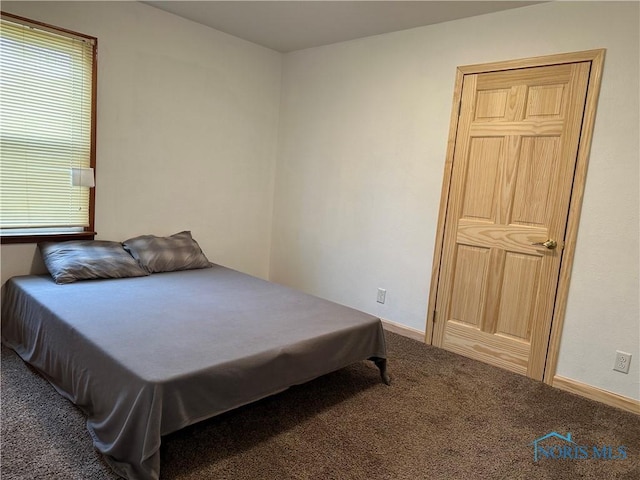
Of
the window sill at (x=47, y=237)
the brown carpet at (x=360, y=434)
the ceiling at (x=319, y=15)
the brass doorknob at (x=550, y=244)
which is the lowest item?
the brown carpet at (x=360, y=434)

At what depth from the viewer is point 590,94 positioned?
8.61ft

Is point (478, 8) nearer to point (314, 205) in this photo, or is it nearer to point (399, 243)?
point (399, 243)

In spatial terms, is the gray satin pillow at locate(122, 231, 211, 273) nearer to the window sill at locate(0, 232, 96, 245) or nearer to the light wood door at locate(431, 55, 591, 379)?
the window sill at locate(0, 232, 96, 245)

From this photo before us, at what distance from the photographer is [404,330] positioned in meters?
3.58

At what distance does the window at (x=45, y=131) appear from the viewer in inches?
112

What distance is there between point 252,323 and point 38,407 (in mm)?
1117

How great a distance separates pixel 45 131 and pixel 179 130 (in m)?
1.01

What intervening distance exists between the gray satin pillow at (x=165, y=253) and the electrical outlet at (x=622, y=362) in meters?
2.93

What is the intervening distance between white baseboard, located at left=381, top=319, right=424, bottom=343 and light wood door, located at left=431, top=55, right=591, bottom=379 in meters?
0.20

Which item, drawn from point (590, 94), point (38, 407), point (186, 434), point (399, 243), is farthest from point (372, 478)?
point (590, 94)

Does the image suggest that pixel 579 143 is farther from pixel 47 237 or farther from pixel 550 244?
pixel 47 237

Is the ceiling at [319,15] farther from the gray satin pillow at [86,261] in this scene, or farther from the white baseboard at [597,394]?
the white baseboard at [597,394]

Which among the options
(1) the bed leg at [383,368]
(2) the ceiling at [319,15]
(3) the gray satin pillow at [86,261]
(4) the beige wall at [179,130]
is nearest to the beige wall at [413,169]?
(2) the ceiling at [319,15]

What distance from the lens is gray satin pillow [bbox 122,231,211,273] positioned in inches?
131
